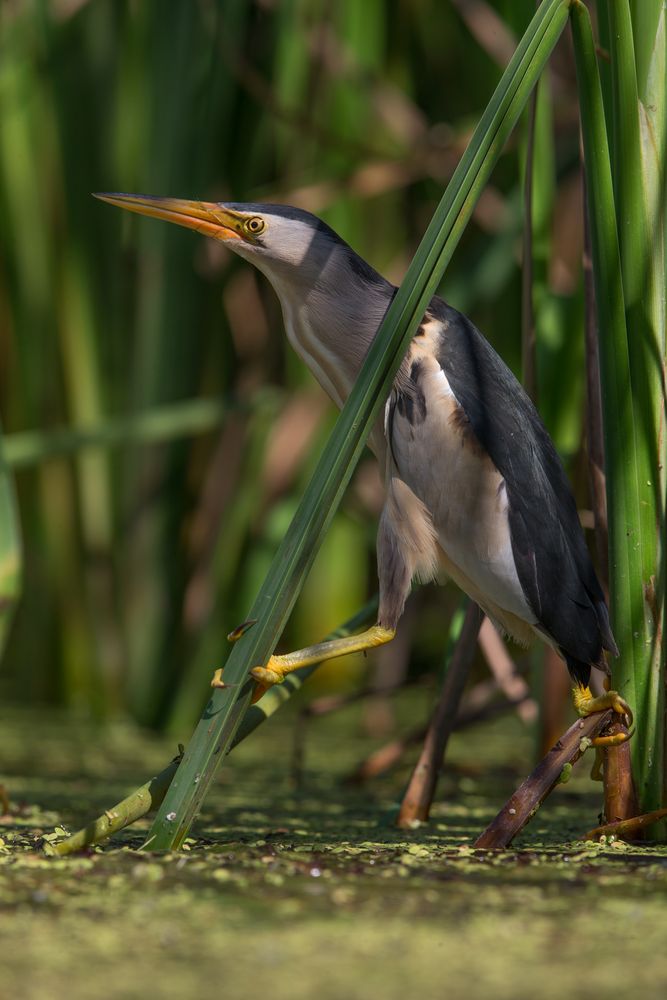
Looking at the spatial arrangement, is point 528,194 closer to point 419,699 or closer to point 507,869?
point 507,869

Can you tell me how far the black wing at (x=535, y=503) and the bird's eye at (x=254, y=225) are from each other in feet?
0.98

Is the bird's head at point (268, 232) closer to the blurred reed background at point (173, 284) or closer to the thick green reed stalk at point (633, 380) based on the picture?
the thick green reed stalk at point (633, 380)

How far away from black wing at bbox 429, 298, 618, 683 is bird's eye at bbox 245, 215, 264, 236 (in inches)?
11.8

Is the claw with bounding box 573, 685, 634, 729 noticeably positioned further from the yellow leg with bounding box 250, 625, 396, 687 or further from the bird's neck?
the bird's neck

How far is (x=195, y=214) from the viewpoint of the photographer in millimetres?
1998

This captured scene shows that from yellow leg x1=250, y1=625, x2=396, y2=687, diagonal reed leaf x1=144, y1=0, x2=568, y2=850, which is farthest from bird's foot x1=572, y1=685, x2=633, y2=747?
diagonal reed leaf x1=144, y1=0, x2=568, y2=850

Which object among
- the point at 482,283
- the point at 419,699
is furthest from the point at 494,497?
the point at 419,699

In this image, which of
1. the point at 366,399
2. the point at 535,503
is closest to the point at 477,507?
the point at 535,503

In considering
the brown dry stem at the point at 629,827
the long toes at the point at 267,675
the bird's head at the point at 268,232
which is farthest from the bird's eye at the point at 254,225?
the brown dry stem at the point at 629,827

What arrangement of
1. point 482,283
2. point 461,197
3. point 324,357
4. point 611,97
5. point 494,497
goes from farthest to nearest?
point 482,283
point 324,357
point 494,497
point 611,97
point 461,197

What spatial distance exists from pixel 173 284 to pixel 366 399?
161 centimetres

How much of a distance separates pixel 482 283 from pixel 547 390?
0.65 metres

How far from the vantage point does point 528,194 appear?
189 centimetres

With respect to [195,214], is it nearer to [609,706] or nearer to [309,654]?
[309,654]
